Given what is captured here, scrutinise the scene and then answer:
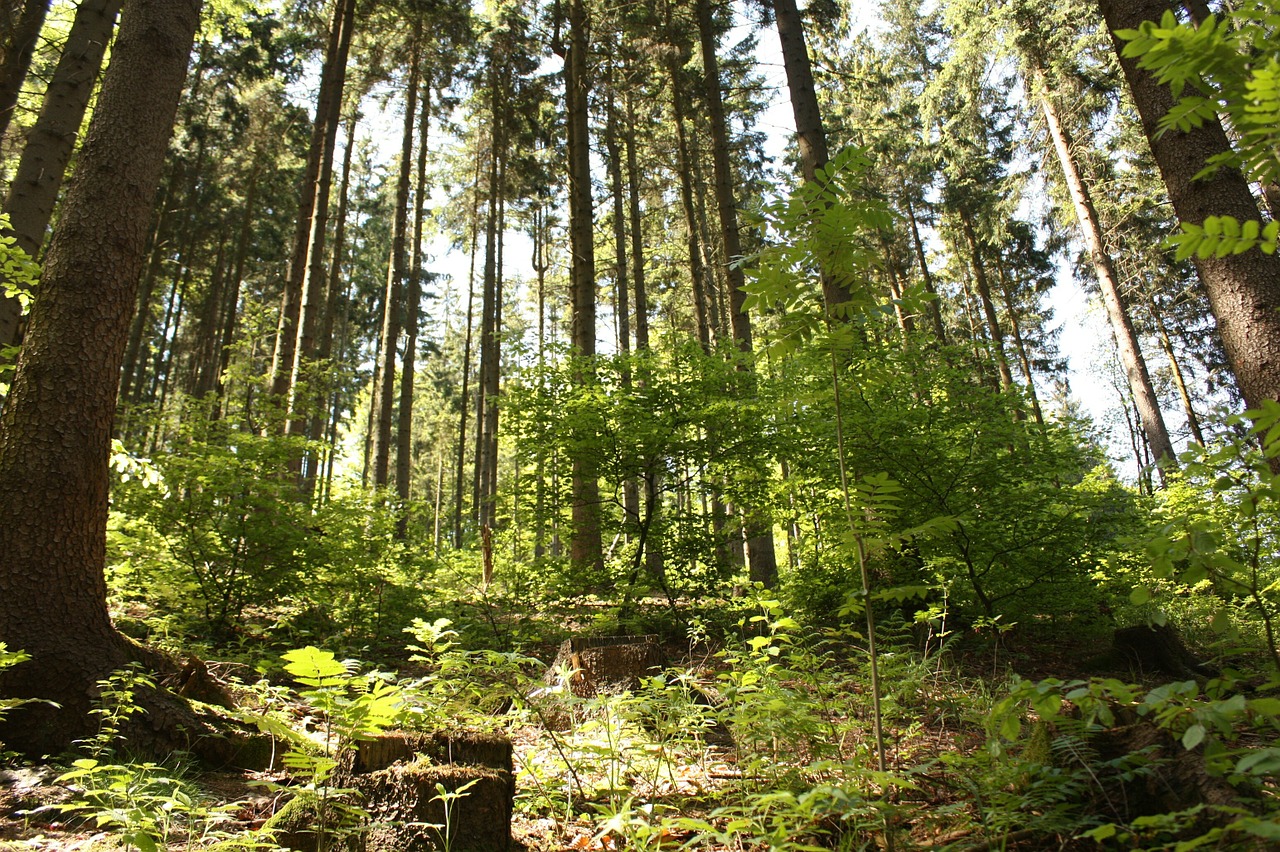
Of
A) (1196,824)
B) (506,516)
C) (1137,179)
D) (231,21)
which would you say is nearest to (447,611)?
(506,516)

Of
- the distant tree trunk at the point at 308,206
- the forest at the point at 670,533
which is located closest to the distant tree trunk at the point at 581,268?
the forest at the point at 670,533

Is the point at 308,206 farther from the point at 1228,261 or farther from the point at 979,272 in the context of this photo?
the point at 979,272

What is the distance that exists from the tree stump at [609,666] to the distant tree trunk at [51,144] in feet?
18.7

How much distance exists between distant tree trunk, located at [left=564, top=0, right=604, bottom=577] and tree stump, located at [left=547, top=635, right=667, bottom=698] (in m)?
2.76

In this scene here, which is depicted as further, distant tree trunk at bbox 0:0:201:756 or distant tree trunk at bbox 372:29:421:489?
distant tree trunk at bbox 372:29:421:489

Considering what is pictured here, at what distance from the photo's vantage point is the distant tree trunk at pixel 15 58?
6773 millimetres

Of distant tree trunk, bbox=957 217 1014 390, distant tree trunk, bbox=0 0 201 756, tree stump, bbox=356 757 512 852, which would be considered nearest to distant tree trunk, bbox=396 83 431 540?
distant tree trunk, bbox=0 0 201 756

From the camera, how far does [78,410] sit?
12.2 feet

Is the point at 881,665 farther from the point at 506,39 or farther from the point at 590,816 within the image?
the point at 506,39

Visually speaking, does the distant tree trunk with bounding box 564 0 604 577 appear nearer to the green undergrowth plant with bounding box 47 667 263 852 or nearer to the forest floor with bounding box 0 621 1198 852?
the forest floor with bounding box 0 621 1198 852

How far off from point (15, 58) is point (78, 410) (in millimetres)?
5776

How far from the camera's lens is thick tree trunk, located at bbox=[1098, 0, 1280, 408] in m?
3.87

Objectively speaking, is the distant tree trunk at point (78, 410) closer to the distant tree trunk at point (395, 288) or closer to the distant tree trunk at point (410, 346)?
the distant tree trunk at point (410, 346)

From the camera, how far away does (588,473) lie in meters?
7.68
